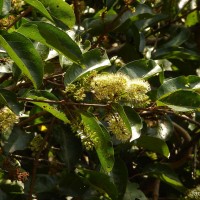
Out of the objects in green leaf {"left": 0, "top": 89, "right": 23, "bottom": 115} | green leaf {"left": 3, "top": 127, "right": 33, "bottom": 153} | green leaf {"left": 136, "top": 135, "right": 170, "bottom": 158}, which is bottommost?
green leaf {"left": 136, "top": 135, "right": 170, "bottom": 158}

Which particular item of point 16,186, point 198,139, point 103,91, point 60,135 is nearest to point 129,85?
point 103,91

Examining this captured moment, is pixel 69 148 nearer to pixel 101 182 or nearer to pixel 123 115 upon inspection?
pixel 101 182

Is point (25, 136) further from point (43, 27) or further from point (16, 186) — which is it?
point (43, 27)

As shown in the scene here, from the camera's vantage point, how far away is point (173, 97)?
1.21m

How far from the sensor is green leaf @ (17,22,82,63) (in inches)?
44.4

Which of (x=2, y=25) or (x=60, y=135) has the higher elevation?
(x=2, y=25)

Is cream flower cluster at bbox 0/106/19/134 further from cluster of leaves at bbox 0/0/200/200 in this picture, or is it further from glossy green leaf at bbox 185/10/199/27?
glossy green leaf at bbox 185/10/199/27

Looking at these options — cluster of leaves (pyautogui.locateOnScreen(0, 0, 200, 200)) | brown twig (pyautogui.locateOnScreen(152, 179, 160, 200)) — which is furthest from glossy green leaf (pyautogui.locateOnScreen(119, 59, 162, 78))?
brown twig (pyautogui.locateOnScreen(152, 179, 160, 200))

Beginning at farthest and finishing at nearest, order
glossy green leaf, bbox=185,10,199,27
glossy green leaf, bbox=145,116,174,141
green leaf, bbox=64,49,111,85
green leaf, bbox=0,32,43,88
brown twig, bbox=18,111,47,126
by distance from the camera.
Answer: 1. glossy green leaf, bbox=185,10,199,27
2. glossy green leaf, bbox=145,116,174,141
3. brown twig, bbox=18,111,47,126
4. green leaf, bbox=64,49,111,85
5. green leaf, bbox=0,32,43,88

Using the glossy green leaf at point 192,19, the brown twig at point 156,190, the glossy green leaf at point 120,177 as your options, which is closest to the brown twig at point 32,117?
the glossy green leaf at point 120,177

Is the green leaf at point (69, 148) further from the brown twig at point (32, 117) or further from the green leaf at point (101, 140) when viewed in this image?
the green leaf at point (101, 140)

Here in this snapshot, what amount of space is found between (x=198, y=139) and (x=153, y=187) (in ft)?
0.72

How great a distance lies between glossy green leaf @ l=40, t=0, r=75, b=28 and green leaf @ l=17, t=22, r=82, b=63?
0.45 feet

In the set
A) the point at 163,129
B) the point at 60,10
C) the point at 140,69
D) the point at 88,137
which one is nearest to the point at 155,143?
the point at 163,129
